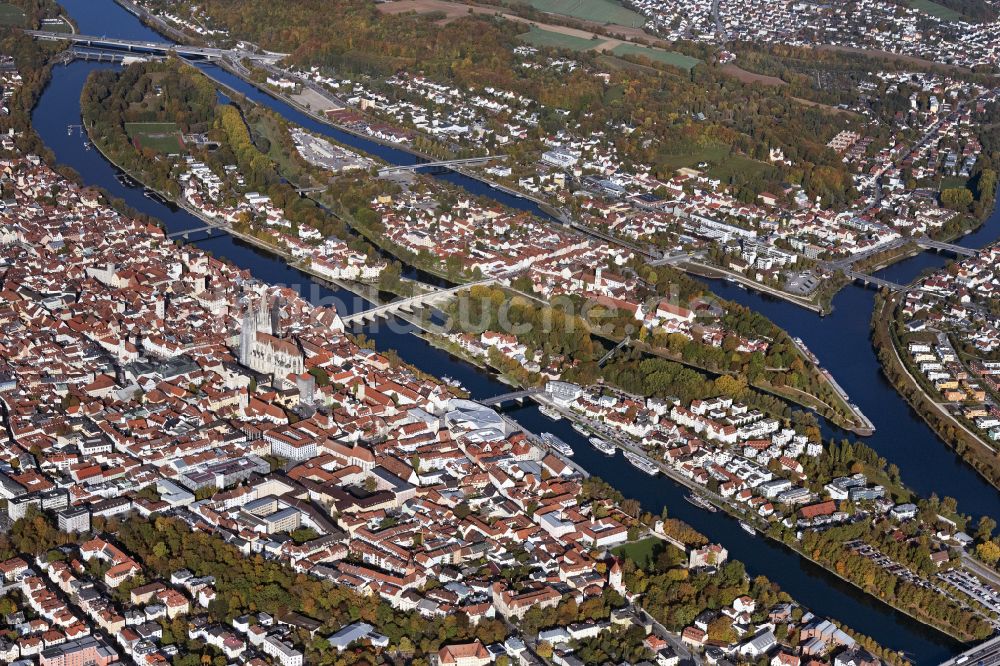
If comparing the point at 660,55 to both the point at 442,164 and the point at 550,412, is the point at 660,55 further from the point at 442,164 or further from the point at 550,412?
the point at 550,412

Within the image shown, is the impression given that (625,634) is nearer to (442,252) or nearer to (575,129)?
(442,252)

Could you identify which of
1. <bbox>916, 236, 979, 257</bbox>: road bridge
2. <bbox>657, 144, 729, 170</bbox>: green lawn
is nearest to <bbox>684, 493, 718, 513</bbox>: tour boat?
<bbox>916, 236, 979, 257</bbox>: road bridge

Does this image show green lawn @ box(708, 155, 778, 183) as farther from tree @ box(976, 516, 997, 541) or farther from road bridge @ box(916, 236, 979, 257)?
tree @ box(976, 516, 997, 541)

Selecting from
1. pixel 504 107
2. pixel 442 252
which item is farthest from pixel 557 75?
pixel 442 252

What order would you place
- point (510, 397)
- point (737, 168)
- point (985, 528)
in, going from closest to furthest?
point (985, 528), point (510, 397), point (737, 168)

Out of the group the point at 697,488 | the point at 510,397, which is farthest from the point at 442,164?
the point at 697,488

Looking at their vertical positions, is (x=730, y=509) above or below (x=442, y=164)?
below
